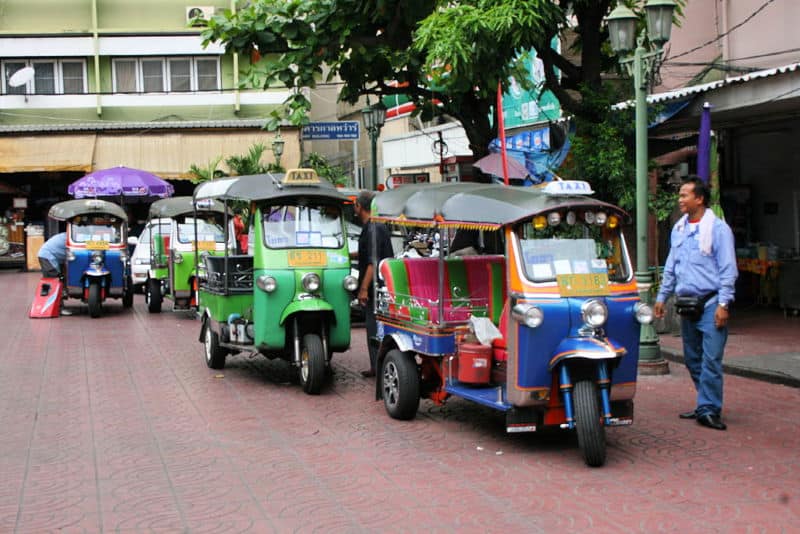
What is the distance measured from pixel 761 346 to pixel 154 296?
38.9ft

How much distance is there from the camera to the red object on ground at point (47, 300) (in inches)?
746

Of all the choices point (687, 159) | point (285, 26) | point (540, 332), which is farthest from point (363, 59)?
point (540, 332)

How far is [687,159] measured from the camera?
18203 mm

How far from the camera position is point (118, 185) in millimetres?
27344

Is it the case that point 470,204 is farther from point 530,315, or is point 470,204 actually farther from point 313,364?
point 313,364

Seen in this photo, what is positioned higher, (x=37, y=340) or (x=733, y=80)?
(x=733, y=80)

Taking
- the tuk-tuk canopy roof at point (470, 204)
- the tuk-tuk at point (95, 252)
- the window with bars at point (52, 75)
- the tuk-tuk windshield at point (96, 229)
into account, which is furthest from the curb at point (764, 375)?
the window with bars at point (52, 75)

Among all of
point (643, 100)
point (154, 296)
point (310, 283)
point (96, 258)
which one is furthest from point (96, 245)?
point (643, 100)

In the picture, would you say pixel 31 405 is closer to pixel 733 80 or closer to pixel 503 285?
pixel 503 285

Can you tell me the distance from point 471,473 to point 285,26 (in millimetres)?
10007

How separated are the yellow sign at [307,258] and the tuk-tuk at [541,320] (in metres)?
2.33

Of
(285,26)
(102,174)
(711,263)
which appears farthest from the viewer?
(102,174)

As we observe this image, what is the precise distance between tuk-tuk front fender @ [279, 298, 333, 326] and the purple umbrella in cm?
1802

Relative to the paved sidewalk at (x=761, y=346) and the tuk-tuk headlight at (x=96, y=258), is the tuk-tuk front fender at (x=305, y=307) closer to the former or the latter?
the paved sidewalk at (x=761, y=346)
